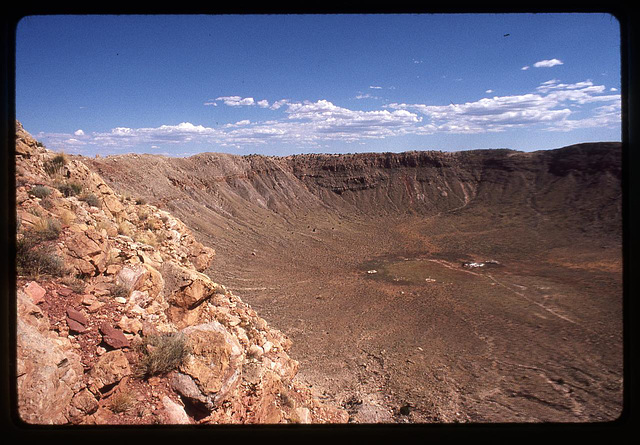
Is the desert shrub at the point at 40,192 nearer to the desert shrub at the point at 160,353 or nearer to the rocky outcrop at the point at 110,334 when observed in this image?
the rocky outcrop at the point at 110,334

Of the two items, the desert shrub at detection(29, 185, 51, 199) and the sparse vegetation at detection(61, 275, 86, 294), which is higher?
the desert shrub at detection(29, 185, 51, 199)

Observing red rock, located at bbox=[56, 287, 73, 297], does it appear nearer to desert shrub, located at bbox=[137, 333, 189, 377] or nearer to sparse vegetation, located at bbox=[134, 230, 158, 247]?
desert shrub, located at bbox=[137, 333, 189, 377]

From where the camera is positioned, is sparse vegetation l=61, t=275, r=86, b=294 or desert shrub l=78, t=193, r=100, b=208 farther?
desert shrub l=78, t=193, r=100, b=208

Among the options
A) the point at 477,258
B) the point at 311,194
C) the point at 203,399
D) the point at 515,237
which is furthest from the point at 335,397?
the point at 311,194

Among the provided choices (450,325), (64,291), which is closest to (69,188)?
(64,291)

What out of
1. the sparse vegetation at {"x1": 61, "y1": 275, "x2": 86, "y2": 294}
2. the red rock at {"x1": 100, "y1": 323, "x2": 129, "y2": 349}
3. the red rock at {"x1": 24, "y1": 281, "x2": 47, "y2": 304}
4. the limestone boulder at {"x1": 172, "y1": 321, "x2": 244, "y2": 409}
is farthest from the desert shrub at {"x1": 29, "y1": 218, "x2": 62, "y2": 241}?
the limestone boulder at {"x1": 172, "y1": 321, "x2": 244, "y2": 409}

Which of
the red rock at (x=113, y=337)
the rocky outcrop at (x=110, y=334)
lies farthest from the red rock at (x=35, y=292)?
the red rock at (x=113, y=337)

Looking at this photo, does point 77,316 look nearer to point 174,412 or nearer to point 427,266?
point 174,412
